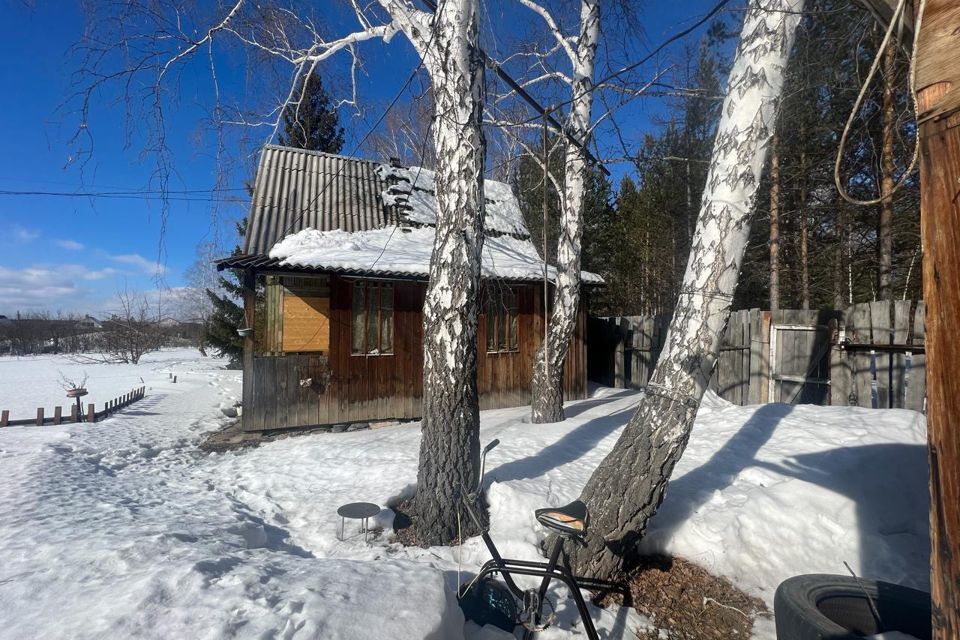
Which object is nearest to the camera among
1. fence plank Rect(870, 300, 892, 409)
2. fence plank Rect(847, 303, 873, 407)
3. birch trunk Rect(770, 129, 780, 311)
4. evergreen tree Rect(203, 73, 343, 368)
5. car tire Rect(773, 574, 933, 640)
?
car tire Rect(773, 574, 933, 640)

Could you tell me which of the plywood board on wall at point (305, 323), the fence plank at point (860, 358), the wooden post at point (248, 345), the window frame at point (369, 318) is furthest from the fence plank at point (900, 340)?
the wooden post at point (248, 345)

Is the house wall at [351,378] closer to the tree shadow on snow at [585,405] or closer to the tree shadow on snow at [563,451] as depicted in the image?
the tree shadow on snow at [585,405]

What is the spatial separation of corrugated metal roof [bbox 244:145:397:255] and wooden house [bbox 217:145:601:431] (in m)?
0.03

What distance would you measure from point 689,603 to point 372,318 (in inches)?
270

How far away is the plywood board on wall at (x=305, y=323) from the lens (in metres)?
8.33

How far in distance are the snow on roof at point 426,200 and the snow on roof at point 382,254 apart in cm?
66

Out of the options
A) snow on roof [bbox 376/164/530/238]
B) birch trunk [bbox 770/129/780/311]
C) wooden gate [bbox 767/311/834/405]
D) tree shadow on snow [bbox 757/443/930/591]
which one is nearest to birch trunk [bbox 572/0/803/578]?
tree shadow on snow [bbox 757/443/930/591]

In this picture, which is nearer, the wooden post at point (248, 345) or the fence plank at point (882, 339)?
the fence plank at point (882, 339)

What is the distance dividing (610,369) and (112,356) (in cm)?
2546

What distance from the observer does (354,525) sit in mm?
4523

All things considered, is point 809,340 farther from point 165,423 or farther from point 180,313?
point 180,313

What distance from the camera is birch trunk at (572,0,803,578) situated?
3.37m

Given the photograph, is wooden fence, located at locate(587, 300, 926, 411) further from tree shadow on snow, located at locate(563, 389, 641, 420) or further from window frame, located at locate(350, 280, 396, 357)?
window frame, located at locate(350, 280, 396, 357)

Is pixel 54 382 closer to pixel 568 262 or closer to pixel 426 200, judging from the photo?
Answer: pixel 426 200
